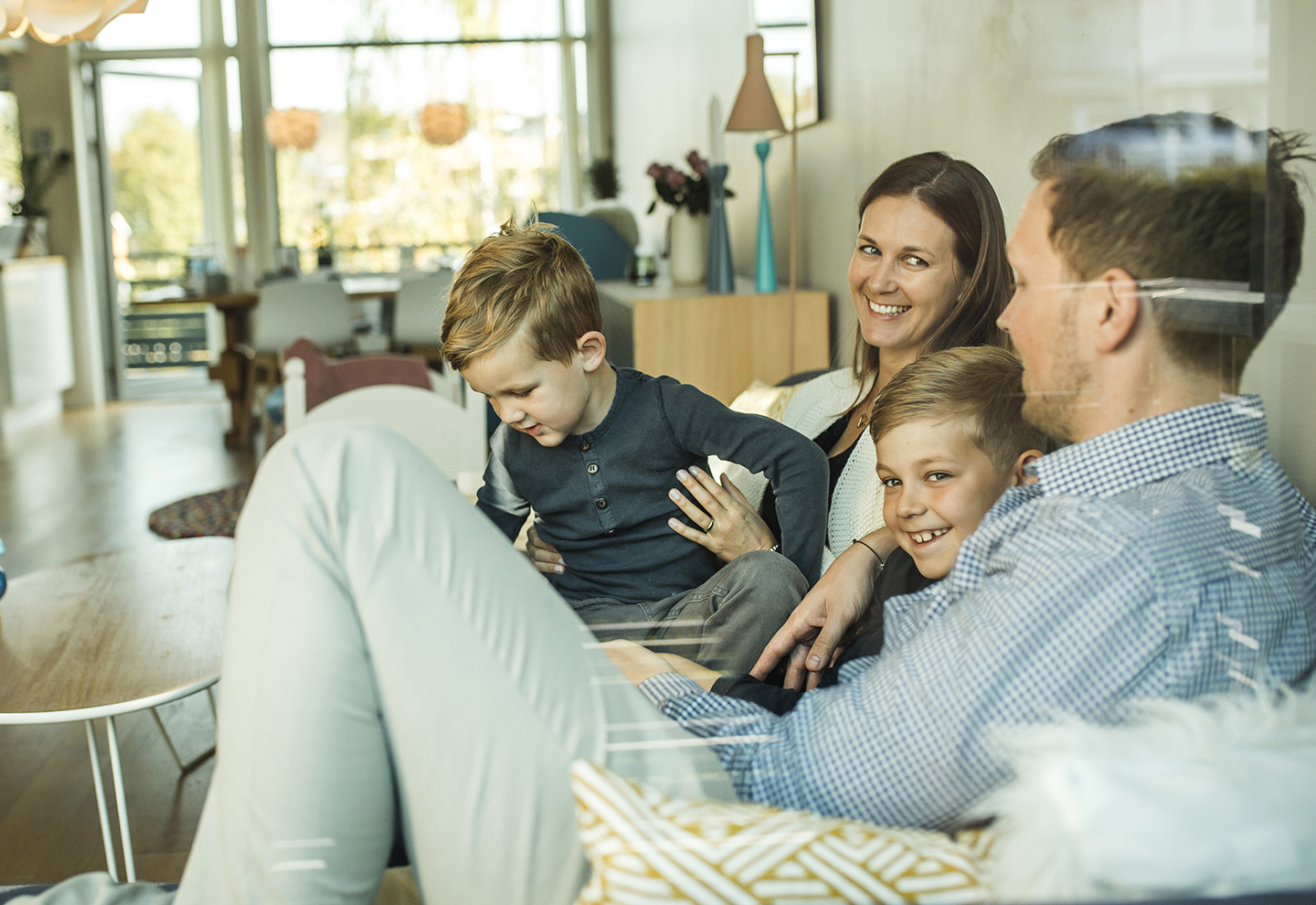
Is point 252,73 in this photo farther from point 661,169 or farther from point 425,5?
point 661,169

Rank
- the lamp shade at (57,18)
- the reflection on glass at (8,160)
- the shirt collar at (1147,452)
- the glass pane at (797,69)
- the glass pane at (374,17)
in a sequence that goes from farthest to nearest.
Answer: the reflection on glass at (8,160), the lamp shade at (57,18), the glass pane at (374,17), the glass pane at (797,69), the shirt collar at (1147,452)

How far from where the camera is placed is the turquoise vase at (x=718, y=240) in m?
1.13

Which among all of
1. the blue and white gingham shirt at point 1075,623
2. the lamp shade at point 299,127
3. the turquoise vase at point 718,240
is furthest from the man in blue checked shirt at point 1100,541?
the lamp shade at point 299,127

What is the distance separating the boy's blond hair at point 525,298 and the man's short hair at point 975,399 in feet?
0.78

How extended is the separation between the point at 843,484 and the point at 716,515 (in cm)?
12

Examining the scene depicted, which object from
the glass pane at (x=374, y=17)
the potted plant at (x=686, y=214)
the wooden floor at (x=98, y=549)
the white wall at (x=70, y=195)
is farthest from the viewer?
the white wall at (x=70, y=195)

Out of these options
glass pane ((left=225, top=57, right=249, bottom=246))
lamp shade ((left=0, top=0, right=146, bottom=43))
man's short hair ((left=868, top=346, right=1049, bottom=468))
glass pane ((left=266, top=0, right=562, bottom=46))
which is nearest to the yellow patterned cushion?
man's short hair ((left=868, top=346, right=1049, bottom=468))

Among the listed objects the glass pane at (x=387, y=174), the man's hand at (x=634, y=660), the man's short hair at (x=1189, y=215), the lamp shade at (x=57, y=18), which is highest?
the lamp shade at (x=57, y=18)

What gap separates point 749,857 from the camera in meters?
0.60

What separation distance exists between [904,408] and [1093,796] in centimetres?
30

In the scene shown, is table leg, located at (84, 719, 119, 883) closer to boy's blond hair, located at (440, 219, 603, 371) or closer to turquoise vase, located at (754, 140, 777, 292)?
boy's blond hair, located at (440, 219, 603, 371)

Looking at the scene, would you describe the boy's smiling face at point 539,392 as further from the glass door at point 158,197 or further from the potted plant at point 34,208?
the potted plant at point 34,208

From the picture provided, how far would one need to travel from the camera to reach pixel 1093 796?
0.54 metres

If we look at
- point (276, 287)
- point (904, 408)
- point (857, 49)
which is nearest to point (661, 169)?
point (857, 49)
